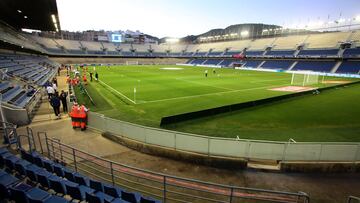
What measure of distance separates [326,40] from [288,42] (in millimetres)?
12420

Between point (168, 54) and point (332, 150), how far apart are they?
10775 centimetres

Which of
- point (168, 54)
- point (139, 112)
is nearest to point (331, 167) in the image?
point (139, 112)

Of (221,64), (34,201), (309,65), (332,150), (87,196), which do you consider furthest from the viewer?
(221,64)

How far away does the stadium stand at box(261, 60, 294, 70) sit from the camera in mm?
62778

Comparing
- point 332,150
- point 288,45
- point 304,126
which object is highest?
point 288,45

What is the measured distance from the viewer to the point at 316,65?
5747 centimetres

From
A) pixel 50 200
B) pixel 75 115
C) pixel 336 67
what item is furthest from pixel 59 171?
pixel 336 67

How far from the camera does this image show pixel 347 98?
75.7 feet

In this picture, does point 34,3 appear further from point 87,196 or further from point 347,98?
point 347,98

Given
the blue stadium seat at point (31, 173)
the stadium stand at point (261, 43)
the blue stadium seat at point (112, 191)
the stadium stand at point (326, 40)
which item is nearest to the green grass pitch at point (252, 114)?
the blue stadium seat at point (112, 191)

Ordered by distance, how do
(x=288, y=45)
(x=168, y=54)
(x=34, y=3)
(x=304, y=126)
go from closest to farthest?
(x=304, y=126), (x=34, y=3), (x=288, y=45), (x=168, y=54)

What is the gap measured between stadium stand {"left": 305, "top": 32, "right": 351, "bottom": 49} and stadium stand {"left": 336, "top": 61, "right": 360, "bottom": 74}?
9557mm

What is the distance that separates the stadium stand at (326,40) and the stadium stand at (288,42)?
9.40 ft

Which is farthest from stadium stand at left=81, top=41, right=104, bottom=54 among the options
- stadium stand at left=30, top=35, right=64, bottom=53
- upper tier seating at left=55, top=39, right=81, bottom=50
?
stadium stand at left=30, top=35, right=64, bottom=53
